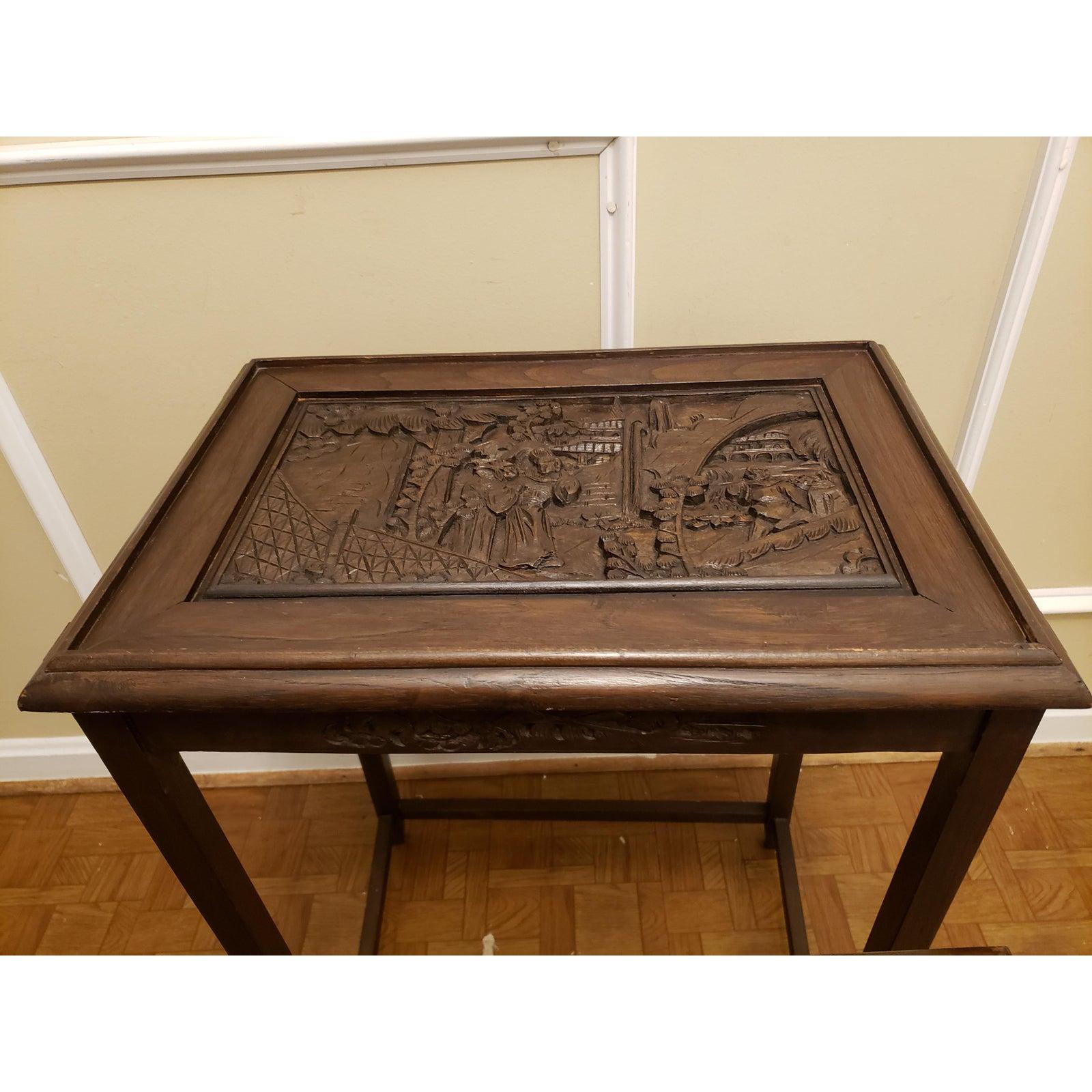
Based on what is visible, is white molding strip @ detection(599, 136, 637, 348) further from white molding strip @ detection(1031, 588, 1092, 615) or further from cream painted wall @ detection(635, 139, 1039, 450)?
white molding strip @ detection(1031, 588, 1092, 615)

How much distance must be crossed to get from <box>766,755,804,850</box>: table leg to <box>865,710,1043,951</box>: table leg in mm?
472

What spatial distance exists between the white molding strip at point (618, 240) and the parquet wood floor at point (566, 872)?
0.99 metres

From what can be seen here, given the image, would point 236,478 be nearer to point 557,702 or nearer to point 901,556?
point 557,702

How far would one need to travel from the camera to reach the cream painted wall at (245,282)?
1318mm

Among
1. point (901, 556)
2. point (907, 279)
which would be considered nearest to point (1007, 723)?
point (901, 556)

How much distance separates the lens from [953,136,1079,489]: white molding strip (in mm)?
1278

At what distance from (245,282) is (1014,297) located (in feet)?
4.24

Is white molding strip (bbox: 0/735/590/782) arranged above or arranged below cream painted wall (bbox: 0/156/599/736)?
below

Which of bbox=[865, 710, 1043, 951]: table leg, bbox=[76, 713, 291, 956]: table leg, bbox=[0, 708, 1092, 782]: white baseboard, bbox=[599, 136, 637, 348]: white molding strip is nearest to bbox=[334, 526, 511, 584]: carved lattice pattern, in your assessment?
bbox=[76, 713, 291, 956]: table leg

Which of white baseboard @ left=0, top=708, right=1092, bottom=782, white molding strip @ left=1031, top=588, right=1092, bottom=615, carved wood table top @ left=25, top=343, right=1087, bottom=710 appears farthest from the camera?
white baseboard @ left=0, top=708, right=1092, bottom=782

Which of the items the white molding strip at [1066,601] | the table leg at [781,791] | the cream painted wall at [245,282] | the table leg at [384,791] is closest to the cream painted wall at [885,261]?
the cream painted wall at [245,282]

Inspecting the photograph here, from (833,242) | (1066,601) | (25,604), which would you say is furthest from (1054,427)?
(25,604)

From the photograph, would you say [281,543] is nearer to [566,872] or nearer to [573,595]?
[573,595]
